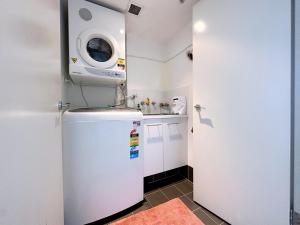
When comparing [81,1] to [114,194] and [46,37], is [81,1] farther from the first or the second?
[114,194]

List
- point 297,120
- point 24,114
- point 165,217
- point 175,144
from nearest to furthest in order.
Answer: point 24,114 < point 297,120 < point 165,217 < point 175,144

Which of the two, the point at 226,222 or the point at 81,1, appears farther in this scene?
the point at 81,1

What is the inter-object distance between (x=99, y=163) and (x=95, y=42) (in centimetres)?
122

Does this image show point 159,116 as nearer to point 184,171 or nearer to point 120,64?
point 120,64

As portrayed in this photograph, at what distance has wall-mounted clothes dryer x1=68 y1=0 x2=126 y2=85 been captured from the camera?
1193mm

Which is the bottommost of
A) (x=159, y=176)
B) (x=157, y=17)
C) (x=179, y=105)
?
(x=159, y=176)

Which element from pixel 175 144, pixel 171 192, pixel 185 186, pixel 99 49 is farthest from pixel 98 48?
pixel 185 186

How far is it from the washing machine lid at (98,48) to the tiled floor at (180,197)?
149 cm

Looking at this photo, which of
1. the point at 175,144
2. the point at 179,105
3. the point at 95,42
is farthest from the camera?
the point at 179,105

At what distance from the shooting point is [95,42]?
1.31m

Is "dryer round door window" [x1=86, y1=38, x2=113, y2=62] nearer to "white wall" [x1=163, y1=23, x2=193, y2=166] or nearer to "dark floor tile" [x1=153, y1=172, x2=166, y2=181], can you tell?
"white wall" [x1=163, y1=23, x2=193, y2=166]

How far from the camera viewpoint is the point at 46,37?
1.76 feet

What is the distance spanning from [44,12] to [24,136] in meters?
0.53

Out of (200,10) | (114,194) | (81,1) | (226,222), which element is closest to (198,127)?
(226,222)
